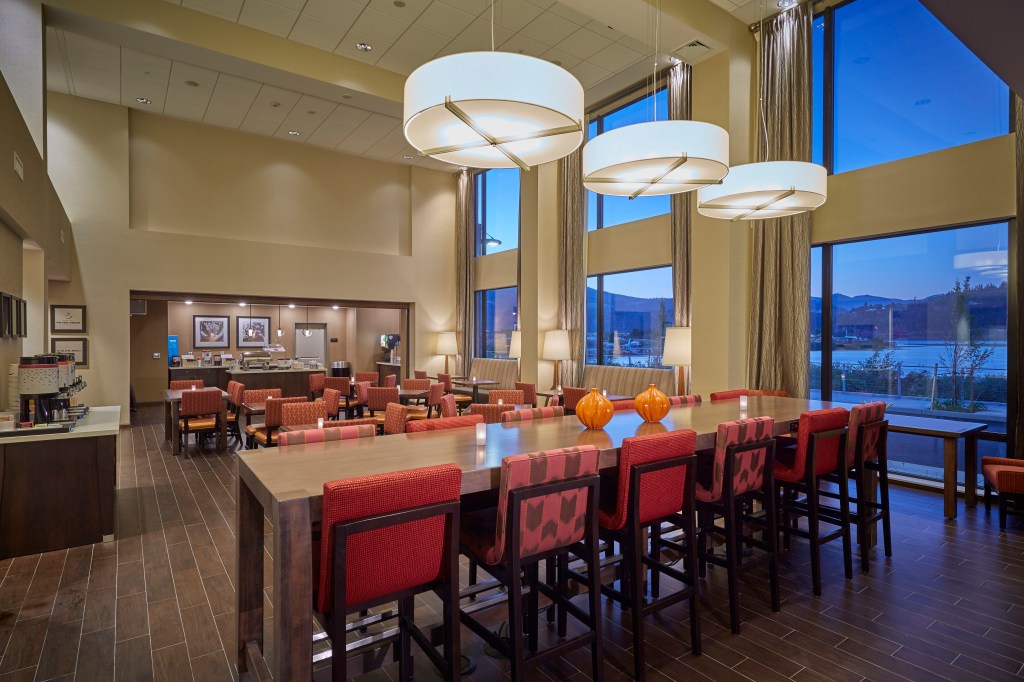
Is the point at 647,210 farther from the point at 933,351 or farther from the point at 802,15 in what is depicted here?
the point at 933,351

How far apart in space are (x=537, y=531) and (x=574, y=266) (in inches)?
304

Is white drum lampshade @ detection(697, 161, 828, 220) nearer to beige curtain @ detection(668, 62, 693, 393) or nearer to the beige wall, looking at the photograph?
beige curtain @ detection(668, 62, 693, 393)

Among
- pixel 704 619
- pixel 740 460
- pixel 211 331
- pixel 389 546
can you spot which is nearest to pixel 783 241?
pixel 740 460

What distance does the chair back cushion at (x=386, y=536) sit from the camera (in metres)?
1.73

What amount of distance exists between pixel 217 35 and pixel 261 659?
7313 millimetres

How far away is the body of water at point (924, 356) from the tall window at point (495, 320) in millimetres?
6482

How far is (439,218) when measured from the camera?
12781 mm

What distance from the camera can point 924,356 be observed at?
5.55 metres

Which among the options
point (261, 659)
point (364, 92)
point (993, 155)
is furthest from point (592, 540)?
point (364, 92)

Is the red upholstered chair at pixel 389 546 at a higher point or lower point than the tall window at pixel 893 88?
lower

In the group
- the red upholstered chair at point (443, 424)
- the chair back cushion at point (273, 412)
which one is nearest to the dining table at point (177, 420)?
the chair back cushion at point (273, 412)

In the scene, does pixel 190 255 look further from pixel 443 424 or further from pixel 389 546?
pixel 389 546

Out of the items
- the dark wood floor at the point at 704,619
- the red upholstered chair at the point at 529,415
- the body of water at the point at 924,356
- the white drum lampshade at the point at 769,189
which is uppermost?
the white drum lampshade at the point at 769,189

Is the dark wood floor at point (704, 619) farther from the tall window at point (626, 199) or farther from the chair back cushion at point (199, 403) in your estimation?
the tall window at point (626, 199)
